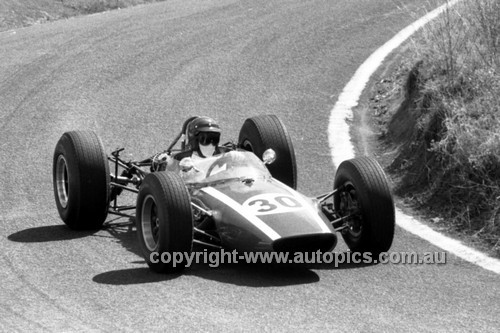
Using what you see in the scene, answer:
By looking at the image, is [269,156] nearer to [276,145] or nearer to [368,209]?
[276,145]

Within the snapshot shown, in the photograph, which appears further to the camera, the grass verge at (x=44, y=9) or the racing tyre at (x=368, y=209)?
the grass verge at (x=44, y=9)

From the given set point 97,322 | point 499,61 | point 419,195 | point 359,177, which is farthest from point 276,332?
point 499,61

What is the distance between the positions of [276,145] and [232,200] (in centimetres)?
184

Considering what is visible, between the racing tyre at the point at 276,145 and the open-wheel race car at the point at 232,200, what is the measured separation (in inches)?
0.4

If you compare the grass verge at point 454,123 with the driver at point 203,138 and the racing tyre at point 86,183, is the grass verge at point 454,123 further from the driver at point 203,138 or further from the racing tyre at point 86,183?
the racing tyre at point 86,183

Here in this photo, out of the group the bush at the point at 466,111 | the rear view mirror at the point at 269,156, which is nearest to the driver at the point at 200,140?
the rear view mirror at the point at 269,156

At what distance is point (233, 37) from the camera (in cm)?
1819

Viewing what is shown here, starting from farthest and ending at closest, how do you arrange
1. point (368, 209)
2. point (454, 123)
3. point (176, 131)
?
1. point (176, 131)
2. point (454, 123)
3. point (368, 209)

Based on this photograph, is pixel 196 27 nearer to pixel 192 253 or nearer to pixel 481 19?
pixel 481 19

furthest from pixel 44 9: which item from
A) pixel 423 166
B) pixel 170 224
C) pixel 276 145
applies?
pixel 170 224

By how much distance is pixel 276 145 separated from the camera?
36.8 ft

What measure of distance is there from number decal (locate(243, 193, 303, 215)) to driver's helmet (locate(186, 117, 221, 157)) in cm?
151

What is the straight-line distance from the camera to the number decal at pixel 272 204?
916 centimetres

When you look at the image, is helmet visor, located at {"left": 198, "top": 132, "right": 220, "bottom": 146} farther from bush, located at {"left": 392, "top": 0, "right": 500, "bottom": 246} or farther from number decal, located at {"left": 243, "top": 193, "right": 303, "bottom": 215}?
bush, located at {"left": 392, "top": 0, "right": 500, "bottom": 246}
